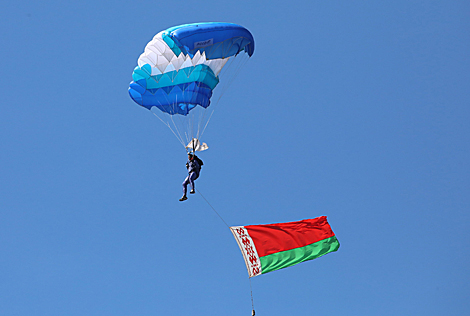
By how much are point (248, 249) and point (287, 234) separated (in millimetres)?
2419

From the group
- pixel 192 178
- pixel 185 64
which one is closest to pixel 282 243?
pixel 192 178

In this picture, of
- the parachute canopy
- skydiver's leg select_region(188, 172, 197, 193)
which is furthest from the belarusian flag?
the parachute canopy

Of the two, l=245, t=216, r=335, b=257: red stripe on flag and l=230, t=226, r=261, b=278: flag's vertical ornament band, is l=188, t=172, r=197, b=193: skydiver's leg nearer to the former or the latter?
l=230, t=226, r=261, b=278: flag's vertical ornament band

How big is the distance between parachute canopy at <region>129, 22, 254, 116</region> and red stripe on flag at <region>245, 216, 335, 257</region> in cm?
531

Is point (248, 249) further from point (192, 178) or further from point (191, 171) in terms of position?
point (191, 171)

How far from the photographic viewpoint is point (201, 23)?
24.1 meters

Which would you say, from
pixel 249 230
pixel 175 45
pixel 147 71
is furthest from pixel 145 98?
pixel 249 230

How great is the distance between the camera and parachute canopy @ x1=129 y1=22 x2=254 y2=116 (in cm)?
2391

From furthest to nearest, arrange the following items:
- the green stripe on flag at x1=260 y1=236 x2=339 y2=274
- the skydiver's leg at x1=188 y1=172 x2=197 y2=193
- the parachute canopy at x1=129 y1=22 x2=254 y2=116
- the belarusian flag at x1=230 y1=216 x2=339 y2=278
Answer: the skydiver's leg at x1=188 y1=172 x2=197 y2=193
the green stripe on flag at x1=260 y1=236 x2=339 y2=274
the parachute canopy at x1=129 y1=22 x2=254 y2=116
the belarusian flag at x1=230 y1=216 x2=339 y2=278

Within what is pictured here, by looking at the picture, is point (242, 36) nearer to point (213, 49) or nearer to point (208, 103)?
point (213, 49)

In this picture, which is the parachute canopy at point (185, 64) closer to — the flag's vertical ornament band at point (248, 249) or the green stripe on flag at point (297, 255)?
the flag's vertical ornament band at point (248, 249)

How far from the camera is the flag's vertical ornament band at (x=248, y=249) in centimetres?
A: 2338

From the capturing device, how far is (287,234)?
25641 millimetres

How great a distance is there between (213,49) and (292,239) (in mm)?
7436
